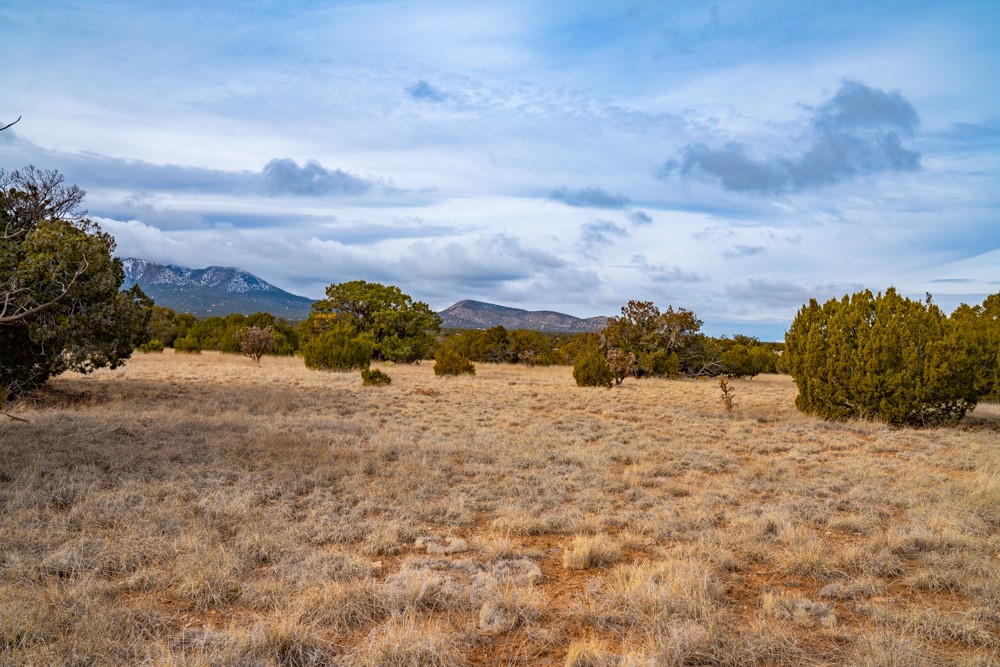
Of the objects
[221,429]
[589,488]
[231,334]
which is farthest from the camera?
[231,334]

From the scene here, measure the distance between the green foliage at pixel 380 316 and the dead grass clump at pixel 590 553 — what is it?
28.6 metres

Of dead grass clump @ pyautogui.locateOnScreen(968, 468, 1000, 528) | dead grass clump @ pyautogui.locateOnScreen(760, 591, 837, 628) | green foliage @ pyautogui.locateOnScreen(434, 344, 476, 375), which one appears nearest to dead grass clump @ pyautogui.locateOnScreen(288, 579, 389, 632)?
dead grass clump @ pyautogui.locateOnScreen(760, 591, 837, 628)

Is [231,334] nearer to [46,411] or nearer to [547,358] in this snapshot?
[547,358]

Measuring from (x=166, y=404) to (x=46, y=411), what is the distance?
2.49m

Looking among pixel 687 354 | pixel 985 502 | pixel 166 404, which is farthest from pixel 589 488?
pixel 687 354

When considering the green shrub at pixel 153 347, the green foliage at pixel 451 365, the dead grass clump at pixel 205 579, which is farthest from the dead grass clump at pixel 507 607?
the green shrub at pixel 153 347

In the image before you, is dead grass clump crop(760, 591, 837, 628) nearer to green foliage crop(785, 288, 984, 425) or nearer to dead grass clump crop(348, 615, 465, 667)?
dead grass clump crop(348, 615, 465, 667)

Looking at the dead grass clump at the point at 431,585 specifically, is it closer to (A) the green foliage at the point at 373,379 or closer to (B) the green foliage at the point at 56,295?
(B) the green foliage at the point at 56,295

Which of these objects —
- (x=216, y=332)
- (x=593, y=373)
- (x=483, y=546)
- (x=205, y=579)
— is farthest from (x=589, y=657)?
(x=216, y=332)

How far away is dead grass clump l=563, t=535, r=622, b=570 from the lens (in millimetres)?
5281

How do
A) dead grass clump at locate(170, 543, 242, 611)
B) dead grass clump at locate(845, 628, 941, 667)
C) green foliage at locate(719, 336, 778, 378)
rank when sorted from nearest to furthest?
dead grass clump at locate(845, 628, 941, 667) → dead grass clump at locate(170, 543, 242, 611) → green foliage at locate(719, 336, 778, 378)

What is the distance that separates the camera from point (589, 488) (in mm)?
8023

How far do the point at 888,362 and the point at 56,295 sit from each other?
19489 mm

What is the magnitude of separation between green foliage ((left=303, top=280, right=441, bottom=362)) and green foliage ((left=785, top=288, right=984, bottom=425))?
78.0 ft
